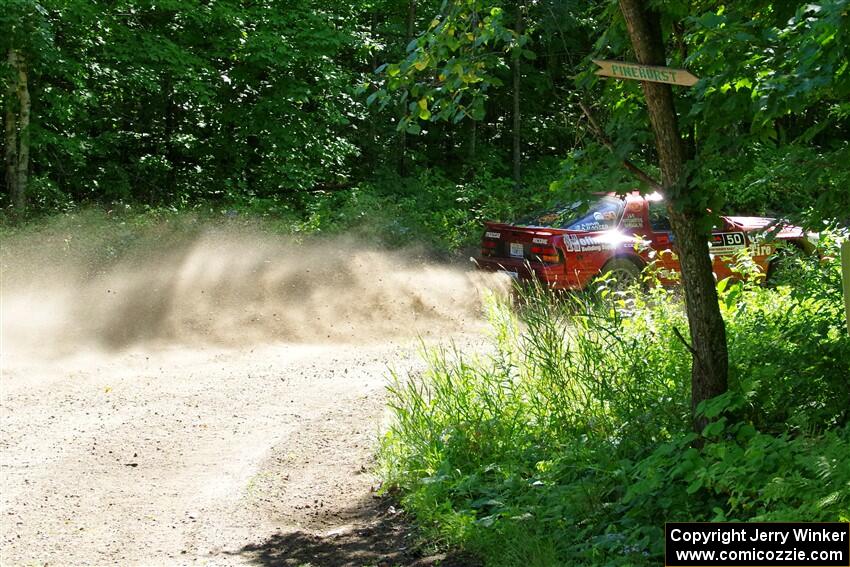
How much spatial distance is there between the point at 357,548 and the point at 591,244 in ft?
27.5

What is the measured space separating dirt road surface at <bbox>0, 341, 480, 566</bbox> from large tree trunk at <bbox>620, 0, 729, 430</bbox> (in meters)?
2.10

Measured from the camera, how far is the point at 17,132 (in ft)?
58.7

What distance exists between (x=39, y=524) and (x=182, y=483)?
1.12 meters

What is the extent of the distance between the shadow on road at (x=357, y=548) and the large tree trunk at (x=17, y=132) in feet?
44.7

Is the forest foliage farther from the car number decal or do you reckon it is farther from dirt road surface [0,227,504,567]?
dirt road surface [0,227,504,567]

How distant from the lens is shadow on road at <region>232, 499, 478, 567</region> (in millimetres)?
5531

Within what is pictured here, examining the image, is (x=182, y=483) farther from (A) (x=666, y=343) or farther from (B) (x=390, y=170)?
(B) (x=390, y=170)

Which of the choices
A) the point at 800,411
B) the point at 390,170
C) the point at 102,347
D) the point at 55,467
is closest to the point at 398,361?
the point at 102,347

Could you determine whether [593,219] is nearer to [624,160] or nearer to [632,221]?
[632,221]

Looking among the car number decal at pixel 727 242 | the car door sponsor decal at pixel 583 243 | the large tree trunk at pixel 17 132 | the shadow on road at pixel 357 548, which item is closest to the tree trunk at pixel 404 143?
the large tree trunk at pixel 17 132

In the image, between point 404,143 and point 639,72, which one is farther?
point 404,143

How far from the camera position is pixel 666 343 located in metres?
7.26

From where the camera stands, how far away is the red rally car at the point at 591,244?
1330cm

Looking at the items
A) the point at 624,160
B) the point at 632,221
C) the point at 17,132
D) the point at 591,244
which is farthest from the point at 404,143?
the point at 624,160
